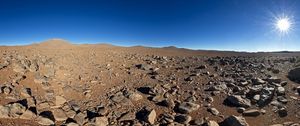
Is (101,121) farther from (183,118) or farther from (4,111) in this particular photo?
(4,111)

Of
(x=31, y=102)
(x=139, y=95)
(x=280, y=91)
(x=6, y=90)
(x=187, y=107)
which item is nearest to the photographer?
(x=31, y=102)

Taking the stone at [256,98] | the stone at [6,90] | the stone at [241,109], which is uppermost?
the stone at [6,90]

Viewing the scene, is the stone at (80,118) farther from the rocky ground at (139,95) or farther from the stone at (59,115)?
the stone at (59,115)

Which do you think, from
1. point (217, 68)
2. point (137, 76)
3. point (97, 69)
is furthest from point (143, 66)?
point (217, 68)

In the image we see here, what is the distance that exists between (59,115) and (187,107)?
572 centimetres

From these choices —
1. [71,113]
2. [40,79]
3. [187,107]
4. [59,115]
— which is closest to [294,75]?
[187,107]

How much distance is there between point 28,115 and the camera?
9.85 metres

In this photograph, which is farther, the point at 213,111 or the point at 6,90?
the point at 213,111

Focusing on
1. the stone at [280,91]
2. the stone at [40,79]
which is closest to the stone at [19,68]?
the stone at [40,79]

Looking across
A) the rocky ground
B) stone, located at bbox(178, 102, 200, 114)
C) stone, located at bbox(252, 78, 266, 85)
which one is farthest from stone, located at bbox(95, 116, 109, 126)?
stone, located at bbox(252, 78, 266, 85)

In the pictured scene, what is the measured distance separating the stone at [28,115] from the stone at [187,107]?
6252mm

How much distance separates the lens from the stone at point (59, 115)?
400 inches

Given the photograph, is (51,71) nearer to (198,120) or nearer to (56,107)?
(56,107)

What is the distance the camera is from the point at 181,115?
A: 1112 cm
